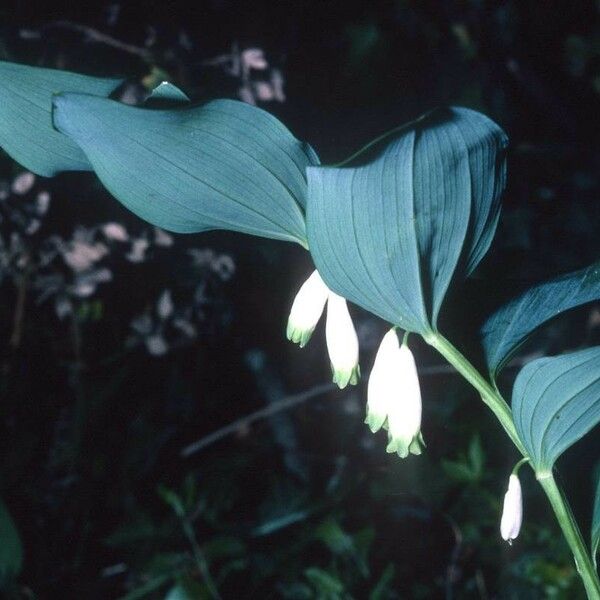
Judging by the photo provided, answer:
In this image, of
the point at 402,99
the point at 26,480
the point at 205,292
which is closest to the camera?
the point at 205,292

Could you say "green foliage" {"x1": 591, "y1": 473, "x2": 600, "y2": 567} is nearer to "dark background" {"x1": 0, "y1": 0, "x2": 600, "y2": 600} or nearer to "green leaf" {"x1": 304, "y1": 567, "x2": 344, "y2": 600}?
"dark background" {"x1": 0, "y1": 0, "x2": 600, "y2": 600}

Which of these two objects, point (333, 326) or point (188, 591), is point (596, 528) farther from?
point (188, 591)

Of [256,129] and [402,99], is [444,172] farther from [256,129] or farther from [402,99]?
[402,99]

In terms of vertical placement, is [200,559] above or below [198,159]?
below

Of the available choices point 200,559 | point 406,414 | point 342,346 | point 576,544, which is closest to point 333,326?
point 342,346

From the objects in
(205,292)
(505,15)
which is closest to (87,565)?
(205,292)

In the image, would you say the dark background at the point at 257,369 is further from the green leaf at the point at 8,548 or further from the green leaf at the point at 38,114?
the green leaf at the point at 38,114

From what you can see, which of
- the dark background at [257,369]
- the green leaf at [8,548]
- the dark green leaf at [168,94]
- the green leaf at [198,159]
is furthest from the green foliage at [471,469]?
the dark green leaf at [168,94]
